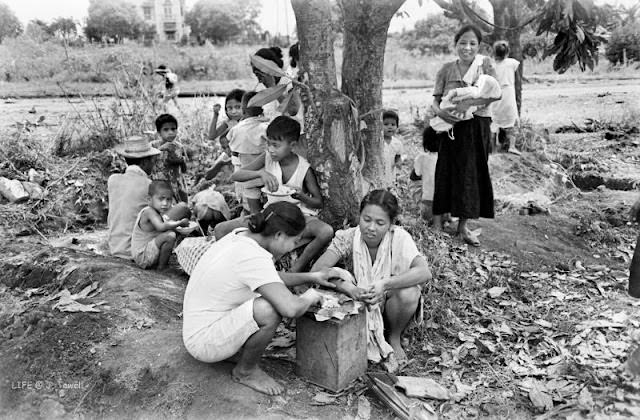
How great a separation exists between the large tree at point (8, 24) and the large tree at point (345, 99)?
20.7m

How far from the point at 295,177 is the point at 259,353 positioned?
5.03 feet

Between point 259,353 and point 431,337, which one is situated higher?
point 259,353

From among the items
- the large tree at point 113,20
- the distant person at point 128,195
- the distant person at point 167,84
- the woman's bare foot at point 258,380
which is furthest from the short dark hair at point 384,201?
the large tree at point 113,20

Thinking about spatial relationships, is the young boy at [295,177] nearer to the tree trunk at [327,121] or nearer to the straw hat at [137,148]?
the tree trunk at [327,121]

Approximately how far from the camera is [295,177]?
4102 mm

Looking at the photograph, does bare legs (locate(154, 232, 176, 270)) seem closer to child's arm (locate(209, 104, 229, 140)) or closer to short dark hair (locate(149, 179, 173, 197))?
short dark hair (locate(149, 179, 173, 197))

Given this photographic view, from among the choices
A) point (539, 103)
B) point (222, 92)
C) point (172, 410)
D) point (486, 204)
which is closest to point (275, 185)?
point (172, 410)

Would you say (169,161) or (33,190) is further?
(33,190)

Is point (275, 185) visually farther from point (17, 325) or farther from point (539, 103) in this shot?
point (539, 103)

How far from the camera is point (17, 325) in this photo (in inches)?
146

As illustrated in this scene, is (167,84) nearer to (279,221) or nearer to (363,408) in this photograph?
(279,221)

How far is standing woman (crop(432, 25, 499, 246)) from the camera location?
4672 millimetres

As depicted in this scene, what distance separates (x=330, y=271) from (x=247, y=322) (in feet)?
2.25

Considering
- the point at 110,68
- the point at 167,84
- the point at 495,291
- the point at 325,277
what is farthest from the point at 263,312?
the point at 110,68
